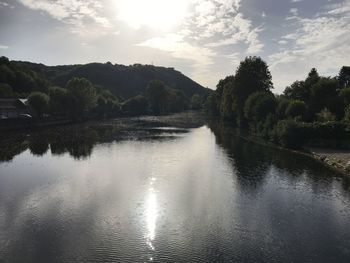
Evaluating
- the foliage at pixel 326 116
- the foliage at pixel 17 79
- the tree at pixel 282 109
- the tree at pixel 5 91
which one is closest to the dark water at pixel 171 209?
the foliage at pixel 326 116

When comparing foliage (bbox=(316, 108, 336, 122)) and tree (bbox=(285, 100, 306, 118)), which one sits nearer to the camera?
foliage (bbox=(316, 108, 336, 122))

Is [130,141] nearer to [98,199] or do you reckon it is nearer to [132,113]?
[98,199]

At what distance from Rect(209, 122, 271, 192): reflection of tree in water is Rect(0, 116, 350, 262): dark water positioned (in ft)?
0.88

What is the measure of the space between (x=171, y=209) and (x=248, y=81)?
81283mm

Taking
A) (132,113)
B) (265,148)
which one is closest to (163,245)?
(265,148)

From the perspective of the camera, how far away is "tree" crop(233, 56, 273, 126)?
106m

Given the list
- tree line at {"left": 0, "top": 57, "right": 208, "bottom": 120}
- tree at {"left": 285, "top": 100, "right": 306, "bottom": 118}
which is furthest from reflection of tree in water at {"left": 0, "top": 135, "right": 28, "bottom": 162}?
tree at {"left": 285, "top": 100, "right": 306, "bottom": 118}

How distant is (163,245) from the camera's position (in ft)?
77.5

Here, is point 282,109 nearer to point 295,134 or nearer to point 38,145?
point 295,134

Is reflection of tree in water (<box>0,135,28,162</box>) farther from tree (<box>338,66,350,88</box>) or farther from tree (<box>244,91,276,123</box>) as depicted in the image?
tree (<box>338,66,350,88</box>)

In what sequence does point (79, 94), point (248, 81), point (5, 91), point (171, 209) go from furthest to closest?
point (5, 91) → point (79, 94) → point (248, 81) → point (171, 209)

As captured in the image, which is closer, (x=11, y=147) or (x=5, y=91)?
(x=11, y=147)

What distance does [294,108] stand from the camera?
72500mm

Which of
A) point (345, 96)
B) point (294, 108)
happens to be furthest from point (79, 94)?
point (345, 96)
